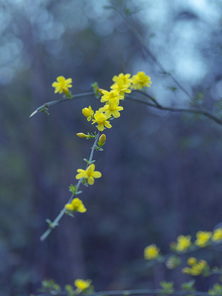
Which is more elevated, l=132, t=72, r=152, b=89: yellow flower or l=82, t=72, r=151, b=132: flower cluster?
l=132, t=72, r=152, b=89: yellow flower

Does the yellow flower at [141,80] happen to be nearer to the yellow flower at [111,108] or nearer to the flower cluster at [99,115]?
the flower cluster at [99,115]

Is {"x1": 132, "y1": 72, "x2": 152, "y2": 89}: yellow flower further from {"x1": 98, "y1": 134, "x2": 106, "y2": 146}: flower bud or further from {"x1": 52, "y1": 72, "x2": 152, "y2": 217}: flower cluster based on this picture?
{"x1": 98, "y1": 134, "x2": 106, "y2": 146}: flower bud

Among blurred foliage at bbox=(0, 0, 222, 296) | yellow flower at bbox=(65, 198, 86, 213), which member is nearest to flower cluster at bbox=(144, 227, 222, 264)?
yellow flower at bbox=(65, 198, 86, 213)

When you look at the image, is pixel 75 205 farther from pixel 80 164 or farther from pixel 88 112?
pixel 80 164

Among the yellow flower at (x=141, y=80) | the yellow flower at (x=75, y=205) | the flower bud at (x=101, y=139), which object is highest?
the yellow flower at (x=141, y=80)

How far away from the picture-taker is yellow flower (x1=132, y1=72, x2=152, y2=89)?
1311mm

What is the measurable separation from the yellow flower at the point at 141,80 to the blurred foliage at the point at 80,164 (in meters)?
3.32

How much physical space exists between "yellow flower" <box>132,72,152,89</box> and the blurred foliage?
332 centimetres

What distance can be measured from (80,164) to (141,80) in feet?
15.9

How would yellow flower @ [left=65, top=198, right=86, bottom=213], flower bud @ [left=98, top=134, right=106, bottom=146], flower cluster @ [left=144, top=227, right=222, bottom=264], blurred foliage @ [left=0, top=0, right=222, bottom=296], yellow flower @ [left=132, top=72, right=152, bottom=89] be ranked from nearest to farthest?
1. yellow flower @ [left=65, top=198, right=86, bottom=213]
2. flower bud @ [left=98, top=134, right=106, bottom=146]
3. yellow flower @ [left=132, top=72, right=152, bottom=89]
4. flower cluster @ [left=144, top=227, right=222, bottom=264]
5. blurred foliage @ [left=0, top=0, right=222, bottom=296]

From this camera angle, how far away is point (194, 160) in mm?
5180

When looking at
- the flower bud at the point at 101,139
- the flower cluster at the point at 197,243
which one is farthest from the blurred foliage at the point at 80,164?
the flower bud at the point at 101,139

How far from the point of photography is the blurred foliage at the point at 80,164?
5160 millimetres

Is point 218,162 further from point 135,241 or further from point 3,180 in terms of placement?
point 3,180
